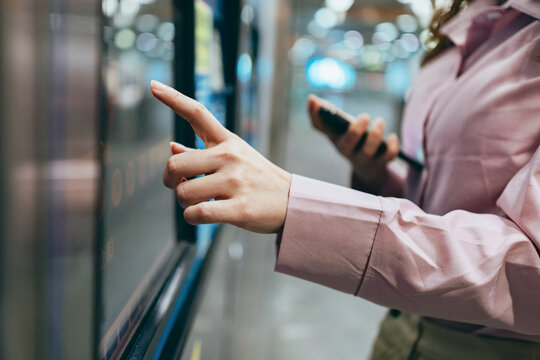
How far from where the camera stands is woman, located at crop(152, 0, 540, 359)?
52 centimetres

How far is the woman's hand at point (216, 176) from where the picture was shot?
1.66 feet

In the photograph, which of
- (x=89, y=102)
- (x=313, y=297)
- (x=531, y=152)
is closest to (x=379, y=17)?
(x=313, y=297)

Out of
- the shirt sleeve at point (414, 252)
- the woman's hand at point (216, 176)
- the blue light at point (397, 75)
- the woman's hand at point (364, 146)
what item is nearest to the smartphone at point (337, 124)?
the woman's hand at point (364, 146)

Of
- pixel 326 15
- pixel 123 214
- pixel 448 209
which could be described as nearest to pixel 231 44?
pixel 123 214

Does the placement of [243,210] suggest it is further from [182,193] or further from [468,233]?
[468,233]

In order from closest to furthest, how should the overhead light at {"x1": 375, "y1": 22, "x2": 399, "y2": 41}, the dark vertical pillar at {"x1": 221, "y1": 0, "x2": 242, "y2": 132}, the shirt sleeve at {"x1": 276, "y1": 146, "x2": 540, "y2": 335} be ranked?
the shirt sleeve at {"x1": 276, "y1": 146, "x2": 540, "y2": 335} < the dark vertical pillar at {"x1": 221, "y1": 0, "x2": 242, "y2": 132} < the overhead light at {"x1": 375, "y1": 22, "x2": 399, "y2": 41}

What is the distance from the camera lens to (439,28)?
1025mm

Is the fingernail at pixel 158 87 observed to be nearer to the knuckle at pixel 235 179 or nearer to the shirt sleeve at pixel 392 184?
the knuckle at pixel 235 179

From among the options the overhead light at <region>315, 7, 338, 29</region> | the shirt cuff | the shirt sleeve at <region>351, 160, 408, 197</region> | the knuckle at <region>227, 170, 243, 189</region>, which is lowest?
the shirt sleeve at <region>351, 160, 408, 197</region>

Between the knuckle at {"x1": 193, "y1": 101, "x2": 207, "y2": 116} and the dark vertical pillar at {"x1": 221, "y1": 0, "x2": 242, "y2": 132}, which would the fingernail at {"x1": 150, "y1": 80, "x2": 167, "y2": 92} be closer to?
the knuckle at {"x1": 193, "y1": 101, "x2": 207, "y2": 116}

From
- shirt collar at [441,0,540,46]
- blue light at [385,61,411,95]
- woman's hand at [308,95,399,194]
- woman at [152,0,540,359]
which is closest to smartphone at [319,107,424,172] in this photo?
woman's hand at [308,95,399,194]

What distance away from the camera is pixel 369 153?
1.10 metres

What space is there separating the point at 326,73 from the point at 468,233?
253 inches

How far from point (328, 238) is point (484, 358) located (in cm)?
47
